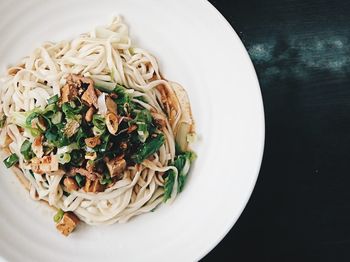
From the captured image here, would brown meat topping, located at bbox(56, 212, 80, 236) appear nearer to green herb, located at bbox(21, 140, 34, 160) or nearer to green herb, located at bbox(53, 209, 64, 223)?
green herb, located at bbox(53, 209, 64, 223)

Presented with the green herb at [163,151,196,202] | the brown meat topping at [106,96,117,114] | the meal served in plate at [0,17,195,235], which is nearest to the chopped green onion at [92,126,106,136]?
the meal served in plate at [0,17,195,235]

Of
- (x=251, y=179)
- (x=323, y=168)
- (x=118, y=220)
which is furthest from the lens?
(x=323, y=168)

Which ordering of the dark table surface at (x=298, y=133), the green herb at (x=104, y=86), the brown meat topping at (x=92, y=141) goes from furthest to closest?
the dark table surface at (x=298, y=133), the green herb at (x=104, y=86), the brown meat topping at (x=92, y=141)

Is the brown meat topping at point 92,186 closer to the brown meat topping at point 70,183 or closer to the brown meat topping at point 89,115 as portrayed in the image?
the brown meat topping at point 70,183

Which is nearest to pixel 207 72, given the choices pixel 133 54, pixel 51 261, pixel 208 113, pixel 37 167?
pixel 208 113

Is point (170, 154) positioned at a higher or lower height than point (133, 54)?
lower

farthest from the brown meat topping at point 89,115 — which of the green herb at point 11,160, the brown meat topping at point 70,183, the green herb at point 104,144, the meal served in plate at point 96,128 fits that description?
the green herb at point 11,160

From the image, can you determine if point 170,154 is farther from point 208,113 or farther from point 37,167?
point 37,167
